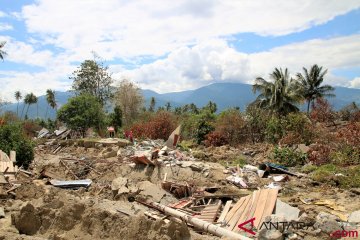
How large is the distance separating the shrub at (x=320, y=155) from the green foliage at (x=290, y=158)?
38cm

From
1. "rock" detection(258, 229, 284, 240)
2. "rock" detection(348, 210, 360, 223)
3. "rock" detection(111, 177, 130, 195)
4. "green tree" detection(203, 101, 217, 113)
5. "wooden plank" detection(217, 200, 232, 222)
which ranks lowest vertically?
"wooden plank" detection(217, 200, 232, 222)

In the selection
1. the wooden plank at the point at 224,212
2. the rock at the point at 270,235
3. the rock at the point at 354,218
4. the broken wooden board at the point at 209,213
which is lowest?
the broken wooden board at the point at 209,213

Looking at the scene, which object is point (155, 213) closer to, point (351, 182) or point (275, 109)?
point (351, 182)

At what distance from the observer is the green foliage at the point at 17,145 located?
15.8m

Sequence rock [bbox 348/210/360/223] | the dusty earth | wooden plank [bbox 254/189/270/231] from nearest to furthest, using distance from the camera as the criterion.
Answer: the dusty earth < rock [bbox 348/210/360/223] < wooden plank [bbox 254/189/270/231]

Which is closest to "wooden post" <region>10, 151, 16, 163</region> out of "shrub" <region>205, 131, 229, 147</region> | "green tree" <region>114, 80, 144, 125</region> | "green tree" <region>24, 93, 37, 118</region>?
"shrub" <region>205, 131, 229, 147</region>

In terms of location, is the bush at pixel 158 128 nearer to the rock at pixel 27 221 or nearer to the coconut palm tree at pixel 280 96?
the coconut palm tree at pixel 280 96

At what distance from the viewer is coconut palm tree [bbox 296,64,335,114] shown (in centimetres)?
4438

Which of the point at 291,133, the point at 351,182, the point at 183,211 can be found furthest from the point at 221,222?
the point at 291,133

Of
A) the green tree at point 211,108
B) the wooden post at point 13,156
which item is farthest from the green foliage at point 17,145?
the green tree at point 211,108

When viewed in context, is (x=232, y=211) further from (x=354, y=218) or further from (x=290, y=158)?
(x=290, y=158)

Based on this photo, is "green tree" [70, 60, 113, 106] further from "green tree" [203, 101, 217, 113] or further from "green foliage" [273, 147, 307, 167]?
"green foliage" [273, 147, 307, 167]

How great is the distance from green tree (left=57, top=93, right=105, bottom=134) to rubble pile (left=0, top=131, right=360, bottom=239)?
15.3 meters

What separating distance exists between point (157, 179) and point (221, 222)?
17.8 feet
